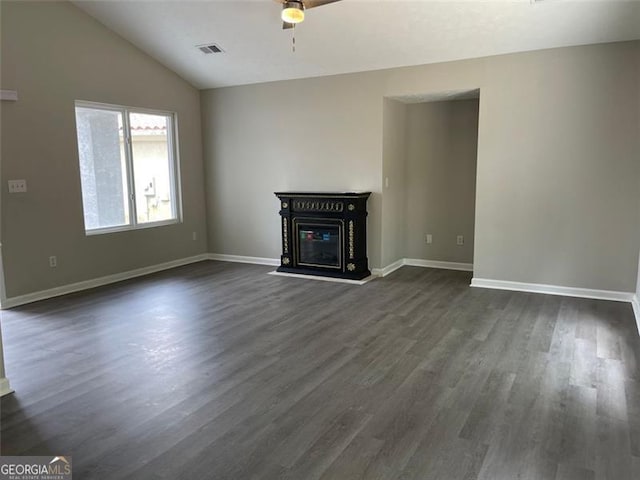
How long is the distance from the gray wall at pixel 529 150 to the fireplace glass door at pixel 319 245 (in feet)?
1.58

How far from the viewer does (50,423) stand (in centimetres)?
250

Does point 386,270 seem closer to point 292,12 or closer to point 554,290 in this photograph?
point 554,290

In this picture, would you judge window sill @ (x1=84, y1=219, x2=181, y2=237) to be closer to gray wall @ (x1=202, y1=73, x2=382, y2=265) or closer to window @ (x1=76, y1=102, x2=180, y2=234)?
window @ (x1=76, y1=102, x2=180, y2=234)

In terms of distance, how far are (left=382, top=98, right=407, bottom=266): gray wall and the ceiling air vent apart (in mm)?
2177

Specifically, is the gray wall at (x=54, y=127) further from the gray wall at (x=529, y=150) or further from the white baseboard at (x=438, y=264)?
the white baseboard at (x=438, y=264)

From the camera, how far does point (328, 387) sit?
2.89 m

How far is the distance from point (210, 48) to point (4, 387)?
4.39m

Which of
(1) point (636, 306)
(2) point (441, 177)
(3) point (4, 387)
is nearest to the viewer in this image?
(3) point (4, 387)

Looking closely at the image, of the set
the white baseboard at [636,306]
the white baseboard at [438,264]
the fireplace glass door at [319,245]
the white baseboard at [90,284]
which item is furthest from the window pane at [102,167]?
the white baseboard at [636,306]

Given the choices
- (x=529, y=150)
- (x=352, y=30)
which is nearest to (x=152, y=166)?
(x=352, y=30)

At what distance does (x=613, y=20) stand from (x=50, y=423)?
5.37 meters

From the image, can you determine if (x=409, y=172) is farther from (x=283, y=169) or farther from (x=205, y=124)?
(x=205, y=124)

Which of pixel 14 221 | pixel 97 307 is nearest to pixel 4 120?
pixel 14 221

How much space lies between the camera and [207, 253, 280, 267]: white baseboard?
22.2 ft
